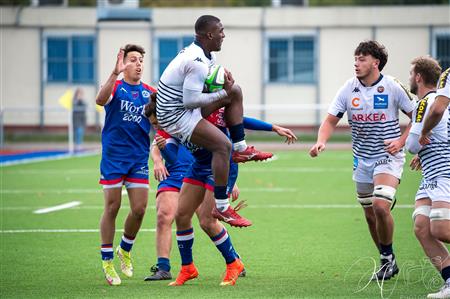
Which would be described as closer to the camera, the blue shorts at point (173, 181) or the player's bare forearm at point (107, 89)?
the player's bare forearm at point (107, 89)

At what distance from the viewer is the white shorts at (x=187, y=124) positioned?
359 inches

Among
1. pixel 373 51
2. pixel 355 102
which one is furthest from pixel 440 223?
pixel 373 51

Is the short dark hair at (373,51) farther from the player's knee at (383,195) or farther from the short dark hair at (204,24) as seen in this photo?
the short dark hair at (204,24)

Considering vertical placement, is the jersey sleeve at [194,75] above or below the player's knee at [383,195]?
above

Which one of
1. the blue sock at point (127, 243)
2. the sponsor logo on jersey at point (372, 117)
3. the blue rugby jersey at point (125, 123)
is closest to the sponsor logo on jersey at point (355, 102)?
the sponsor logo on jersey at point (372, 117)

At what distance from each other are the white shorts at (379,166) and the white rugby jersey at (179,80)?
2.05 m

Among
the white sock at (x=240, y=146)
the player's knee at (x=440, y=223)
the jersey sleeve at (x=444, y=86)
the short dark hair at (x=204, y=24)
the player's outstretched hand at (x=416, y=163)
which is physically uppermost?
the short dark hair at (x=204, y=24)

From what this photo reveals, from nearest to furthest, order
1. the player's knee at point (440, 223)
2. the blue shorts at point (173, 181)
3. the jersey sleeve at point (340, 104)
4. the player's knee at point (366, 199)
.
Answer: the player's knee at point (440, 223) → the jersey sleeve at point (340, 104) → the player's knee at point (366, 199) → the blue shorts at point (173, 181)

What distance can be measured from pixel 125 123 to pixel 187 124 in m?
1.29

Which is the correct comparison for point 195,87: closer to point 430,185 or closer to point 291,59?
point 430,185

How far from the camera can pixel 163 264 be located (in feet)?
33.7

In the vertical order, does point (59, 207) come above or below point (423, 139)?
below

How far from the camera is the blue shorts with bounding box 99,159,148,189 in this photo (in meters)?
10.1

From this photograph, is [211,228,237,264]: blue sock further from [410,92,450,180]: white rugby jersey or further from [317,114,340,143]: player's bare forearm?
[410,92,450,180]: white rugby jersey
